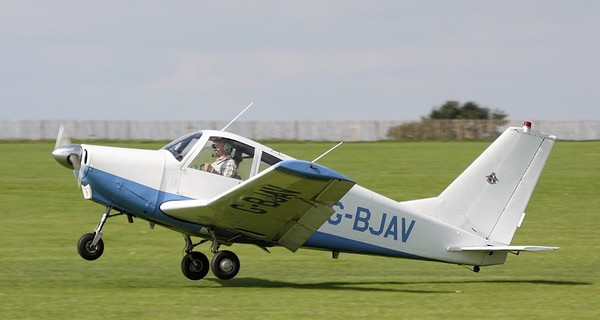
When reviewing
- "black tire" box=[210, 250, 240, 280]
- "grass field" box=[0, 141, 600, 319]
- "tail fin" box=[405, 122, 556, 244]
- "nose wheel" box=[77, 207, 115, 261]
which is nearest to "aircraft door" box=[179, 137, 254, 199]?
"black tire" box=[210, 250, 240, 280]

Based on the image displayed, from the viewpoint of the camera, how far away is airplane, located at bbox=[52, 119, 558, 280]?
533 inches

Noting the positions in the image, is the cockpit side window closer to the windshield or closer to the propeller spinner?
the windshield

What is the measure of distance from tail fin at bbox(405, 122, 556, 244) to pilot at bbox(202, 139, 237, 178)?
2746 millimetres

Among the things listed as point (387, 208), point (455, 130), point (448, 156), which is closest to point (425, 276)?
point (387, 208)

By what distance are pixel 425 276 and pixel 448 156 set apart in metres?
27.4

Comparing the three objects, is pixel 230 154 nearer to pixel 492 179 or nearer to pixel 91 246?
pixel 91 246

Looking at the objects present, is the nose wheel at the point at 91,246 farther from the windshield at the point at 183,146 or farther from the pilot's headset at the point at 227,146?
the pilot's headset at the point at 227,146

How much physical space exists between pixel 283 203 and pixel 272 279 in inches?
81.0

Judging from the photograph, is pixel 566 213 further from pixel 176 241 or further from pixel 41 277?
pixel 41 277

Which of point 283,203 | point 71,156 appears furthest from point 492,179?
point 71,156

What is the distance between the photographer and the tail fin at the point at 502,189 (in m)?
15.0

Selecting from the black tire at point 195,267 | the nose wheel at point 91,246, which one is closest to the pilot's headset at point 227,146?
the black tire at point 195,267

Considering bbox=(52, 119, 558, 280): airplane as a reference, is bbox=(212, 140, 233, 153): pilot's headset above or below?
above

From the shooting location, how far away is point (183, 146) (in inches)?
558
